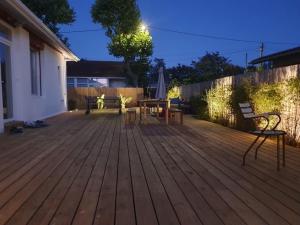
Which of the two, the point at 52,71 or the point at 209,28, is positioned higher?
the point at 209,28

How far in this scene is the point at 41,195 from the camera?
3.11 m

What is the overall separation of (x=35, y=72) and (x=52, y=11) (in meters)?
9.43

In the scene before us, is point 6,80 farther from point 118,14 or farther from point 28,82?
point 118,14

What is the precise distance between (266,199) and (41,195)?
1.96m

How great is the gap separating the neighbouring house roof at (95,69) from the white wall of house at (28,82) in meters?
14.7

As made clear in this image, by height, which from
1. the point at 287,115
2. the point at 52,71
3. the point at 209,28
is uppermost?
Answer: the point at 209,28

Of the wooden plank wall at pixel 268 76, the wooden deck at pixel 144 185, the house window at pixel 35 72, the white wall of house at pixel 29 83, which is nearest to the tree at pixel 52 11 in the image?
the white wall of house at pixel 29 83

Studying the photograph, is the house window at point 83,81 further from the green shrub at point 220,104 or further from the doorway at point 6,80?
the doorway at point 6,80

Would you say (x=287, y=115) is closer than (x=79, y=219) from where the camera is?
No

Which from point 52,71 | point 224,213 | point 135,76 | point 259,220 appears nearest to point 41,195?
point 224,213

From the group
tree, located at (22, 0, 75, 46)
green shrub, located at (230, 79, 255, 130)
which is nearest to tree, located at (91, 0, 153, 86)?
tree, located at (22, 0, 75, 46)

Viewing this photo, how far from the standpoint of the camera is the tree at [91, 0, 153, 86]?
2230cm

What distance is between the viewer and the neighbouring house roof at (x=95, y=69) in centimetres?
2923

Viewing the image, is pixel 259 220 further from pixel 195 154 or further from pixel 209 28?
pixel 209 28
